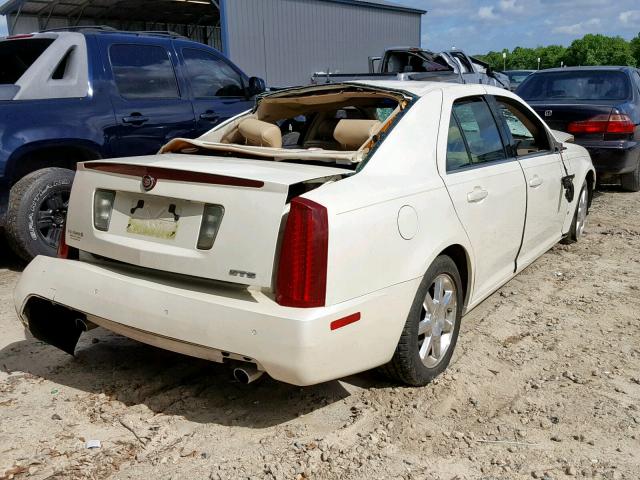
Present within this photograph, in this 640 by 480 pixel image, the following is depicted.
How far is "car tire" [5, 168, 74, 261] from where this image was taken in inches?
202

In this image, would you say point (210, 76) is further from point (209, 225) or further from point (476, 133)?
point (209, 225)

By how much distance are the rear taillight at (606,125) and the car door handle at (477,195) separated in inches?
187

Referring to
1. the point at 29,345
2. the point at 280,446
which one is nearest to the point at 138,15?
the point at 29,345

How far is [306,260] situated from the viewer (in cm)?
264

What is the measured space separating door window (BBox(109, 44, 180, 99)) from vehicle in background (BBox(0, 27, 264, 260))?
0.03 feet

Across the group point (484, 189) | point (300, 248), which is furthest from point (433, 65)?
point (300, 248)

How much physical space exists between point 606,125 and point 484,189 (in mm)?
4807

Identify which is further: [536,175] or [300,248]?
[536,175]

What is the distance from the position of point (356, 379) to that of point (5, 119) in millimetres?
3450

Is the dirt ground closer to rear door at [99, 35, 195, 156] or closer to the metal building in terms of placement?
rear door at [99, 35, 195, 156]

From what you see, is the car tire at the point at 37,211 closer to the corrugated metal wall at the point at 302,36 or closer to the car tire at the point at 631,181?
the car tire at the point at 631,181

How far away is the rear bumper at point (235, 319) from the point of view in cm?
261

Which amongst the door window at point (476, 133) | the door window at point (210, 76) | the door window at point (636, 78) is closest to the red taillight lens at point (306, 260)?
the door window at point (476, 133)

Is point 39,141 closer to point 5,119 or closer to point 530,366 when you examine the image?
point 5,119
